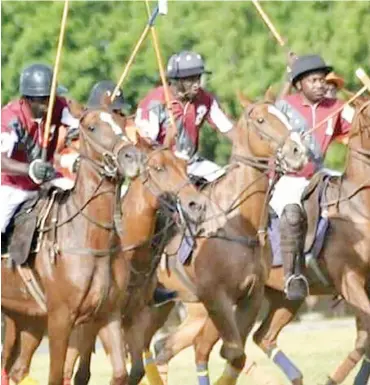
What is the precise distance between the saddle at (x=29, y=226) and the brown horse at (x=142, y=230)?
55 cm

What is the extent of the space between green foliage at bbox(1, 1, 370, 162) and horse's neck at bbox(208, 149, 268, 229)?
484 inches

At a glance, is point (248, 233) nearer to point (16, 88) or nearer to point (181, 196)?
point (181, 196)

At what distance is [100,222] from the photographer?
42.2 feet

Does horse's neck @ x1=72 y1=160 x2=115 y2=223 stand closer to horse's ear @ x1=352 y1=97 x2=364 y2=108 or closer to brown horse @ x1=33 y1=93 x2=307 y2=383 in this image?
brown horse @ x1=33 y1=93 x2=307 y2=383

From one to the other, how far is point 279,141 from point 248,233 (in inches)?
29.3

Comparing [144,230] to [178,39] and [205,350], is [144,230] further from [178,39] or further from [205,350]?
[178,39]

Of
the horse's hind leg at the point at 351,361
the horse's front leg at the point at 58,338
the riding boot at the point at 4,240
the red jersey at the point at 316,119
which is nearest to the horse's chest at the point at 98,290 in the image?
the horse's front leg at the point at 58,338

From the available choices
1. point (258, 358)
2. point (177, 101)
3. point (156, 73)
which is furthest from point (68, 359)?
point (156, 73)

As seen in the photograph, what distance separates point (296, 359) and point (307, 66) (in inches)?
184

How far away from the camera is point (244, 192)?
46.2 feet

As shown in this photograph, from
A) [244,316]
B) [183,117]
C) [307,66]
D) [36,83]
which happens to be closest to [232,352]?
[244,316]

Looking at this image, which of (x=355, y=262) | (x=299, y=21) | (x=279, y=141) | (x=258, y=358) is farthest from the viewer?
(x=299, y=21)

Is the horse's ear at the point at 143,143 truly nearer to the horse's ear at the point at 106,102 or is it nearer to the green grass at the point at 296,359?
the horse's ear at the point at 106,102

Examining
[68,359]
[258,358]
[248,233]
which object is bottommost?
[258,358]
